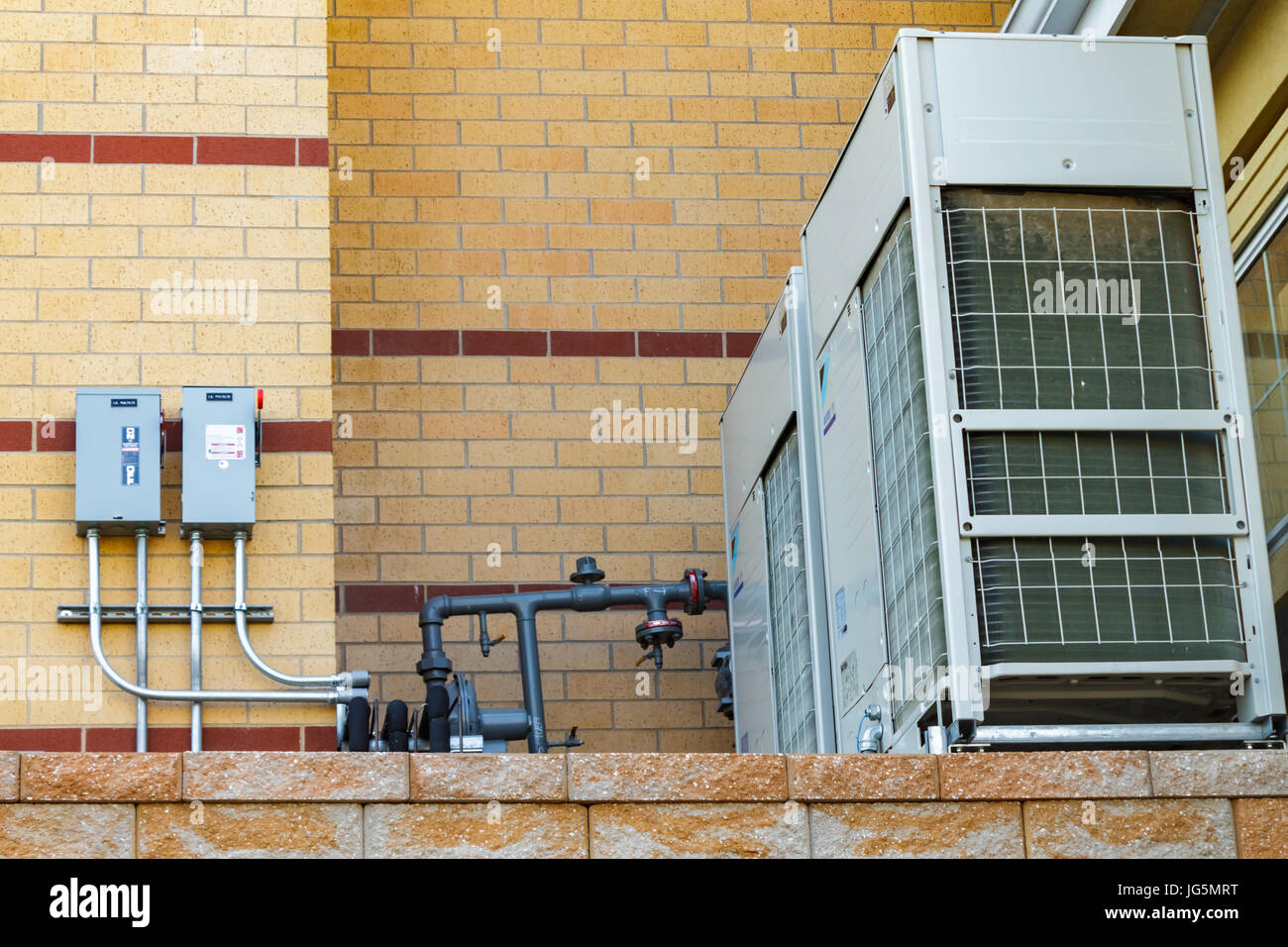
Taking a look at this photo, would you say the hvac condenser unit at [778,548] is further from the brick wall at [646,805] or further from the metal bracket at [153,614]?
the brick wall at [646,805]

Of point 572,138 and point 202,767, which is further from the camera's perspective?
point 572,138

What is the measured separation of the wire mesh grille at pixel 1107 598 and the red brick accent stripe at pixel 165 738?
112 inches

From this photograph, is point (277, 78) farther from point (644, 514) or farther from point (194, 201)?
point (644, 514)

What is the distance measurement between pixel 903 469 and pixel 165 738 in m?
2.90

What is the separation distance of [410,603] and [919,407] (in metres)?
4.12

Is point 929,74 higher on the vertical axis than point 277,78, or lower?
lower

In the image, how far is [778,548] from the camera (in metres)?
6.01

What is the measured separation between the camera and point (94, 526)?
6.14 meters

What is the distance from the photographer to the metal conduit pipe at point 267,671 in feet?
20.0

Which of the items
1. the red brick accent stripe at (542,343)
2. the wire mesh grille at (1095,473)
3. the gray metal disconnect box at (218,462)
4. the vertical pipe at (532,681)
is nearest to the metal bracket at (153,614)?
the gray metal disconnect box at (218,462)

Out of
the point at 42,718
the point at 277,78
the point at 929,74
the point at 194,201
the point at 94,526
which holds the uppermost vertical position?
the point at 277,78

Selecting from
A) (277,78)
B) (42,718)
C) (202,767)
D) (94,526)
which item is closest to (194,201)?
(277,78)

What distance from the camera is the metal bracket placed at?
6113 mm
